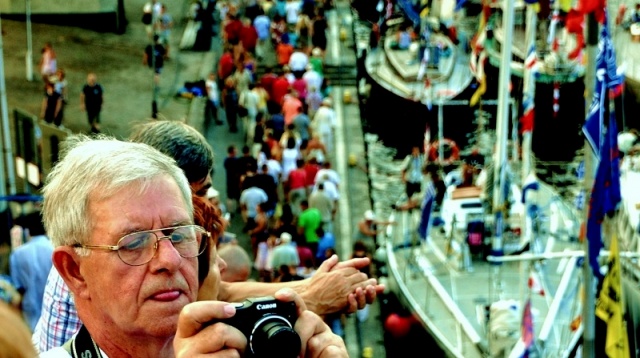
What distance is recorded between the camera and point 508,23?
1933 cm

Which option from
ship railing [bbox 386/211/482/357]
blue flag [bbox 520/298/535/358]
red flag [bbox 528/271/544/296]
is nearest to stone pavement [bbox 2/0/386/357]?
ship railing [bbox 386/211/482/357]

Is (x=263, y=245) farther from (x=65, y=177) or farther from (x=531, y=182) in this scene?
(x=65, y=177)

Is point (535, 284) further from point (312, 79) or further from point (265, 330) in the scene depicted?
point (265, 330)

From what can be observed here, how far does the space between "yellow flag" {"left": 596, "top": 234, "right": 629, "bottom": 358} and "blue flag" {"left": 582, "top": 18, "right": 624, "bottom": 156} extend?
113 centimetres

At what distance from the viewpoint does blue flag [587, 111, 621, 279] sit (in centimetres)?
1290

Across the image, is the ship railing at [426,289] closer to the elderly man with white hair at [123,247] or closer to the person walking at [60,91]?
the person walking at [60,91]

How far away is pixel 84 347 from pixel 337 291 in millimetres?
949

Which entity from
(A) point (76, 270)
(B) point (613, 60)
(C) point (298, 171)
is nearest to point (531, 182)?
(C) point (298, 171)

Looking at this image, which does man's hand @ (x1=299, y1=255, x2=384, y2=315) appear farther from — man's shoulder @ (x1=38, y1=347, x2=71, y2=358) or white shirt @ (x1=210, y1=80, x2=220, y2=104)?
white shirt @ (x1=210, y1=80, x2=220, y2=104)

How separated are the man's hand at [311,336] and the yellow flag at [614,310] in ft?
31.2

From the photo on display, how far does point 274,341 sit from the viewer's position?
9.47 ft

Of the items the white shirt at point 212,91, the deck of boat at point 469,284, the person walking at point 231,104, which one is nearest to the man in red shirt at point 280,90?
the person walking at point 231,104

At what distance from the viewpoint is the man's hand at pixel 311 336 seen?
3055 mm

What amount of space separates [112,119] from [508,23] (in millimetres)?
10036
